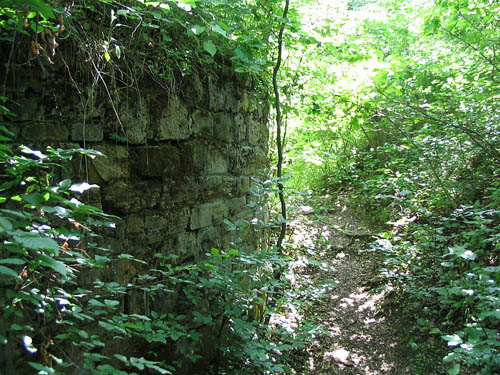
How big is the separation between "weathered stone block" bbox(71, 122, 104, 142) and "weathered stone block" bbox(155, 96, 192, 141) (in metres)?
0.38

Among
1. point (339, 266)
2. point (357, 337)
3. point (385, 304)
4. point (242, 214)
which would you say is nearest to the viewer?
point (242, 214)

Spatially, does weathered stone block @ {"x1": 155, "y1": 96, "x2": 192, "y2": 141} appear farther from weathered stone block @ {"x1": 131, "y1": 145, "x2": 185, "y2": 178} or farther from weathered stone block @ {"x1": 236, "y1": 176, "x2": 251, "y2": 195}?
weathered stone block @ {"x1": 236, "y1": 176, "x2": 251, "y2": 195}

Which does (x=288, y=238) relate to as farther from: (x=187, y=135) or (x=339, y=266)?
A: (x=187, y=135)

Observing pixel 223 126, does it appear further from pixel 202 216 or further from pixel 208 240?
pixel 208 240

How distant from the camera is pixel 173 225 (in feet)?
7.36

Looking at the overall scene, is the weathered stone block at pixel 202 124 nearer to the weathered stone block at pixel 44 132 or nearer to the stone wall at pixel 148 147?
the stone wall at pixel 148 147

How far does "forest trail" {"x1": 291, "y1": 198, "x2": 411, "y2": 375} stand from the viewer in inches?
124

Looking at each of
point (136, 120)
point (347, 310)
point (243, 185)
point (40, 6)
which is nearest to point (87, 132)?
point (136, 120)

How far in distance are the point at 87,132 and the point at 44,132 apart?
0.66ft

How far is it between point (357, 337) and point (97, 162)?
3038mm

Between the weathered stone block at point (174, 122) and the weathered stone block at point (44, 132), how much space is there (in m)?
0.56

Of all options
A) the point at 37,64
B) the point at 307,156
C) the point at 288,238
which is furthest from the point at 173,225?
the point at 307,156

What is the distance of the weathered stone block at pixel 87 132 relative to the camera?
1717 millimetres

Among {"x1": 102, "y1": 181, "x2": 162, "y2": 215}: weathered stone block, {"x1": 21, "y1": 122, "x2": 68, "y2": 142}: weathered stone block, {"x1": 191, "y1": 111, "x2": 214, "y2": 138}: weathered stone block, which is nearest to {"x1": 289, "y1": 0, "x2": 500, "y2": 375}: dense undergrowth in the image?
{"x1": 191, "y1": 111, "x2": 214, "y2": 138}: weathered stone block
